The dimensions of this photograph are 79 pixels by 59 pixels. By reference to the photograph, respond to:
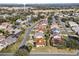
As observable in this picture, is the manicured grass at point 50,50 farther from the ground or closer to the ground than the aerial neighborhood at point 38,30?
closer to the ground

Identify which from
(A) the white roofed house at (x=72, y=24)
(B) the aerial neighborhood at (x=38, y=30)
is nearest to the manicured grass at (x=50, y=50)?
(B) the aerial neighborhood at (x=38, y=30)

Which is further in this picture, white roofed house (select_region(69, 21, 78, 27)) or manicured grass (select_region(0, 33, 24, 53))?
white roofed house (select_region(69, 21, 78, 27))

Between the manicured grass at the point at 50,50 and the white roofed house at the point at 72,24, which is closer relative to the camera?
the manicured grass at the point at 50,50

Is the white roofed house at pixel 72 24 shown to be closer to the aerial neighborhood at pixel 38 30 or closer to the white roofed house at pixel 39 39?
the aerial neighborhood at pixel 38 30

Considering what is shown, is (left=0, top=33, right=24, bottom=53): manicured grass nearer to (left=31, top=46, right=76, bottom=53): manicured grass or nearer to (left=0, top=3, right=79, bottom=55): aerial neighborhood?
(left=0, top=3, right=79, bottom=55): aerial neighborhood

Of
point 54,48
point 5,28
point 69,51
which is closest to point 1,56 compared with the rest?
point 5,28

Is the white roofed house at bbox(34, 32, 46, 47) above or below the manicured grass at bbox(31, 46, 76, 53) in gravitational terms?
→ above

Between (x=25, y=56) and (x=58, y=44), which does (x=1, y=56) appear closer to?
(x=25, y=56)

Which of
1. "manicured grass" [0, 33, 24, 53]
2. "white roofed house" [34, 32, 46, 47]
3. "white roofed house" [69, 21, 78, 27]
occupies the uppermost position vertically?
"white roofed house" [69, 21, 78, 27]

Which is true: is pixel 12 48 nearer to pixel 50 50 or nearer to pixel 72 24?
pixel 50 50

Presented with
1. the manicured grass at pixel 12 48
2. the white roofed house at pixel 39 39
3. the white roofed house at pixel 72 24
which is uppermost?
the white roofed house at pixel 72 24

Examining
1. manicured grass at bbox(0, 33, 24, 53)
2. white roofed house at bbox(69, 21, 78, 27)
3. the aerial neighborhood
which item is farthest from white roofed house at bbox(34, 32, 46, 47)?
white roofed house at bbox(69, 21, 78, 27)

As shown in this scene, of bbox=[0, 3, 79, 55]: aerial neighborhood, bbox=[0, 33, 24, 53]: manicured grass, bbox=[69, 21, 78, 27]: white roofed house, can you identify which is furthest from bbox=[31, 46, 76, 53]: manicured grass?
bbox=[69, 21, 78, 27]: white roofed house
